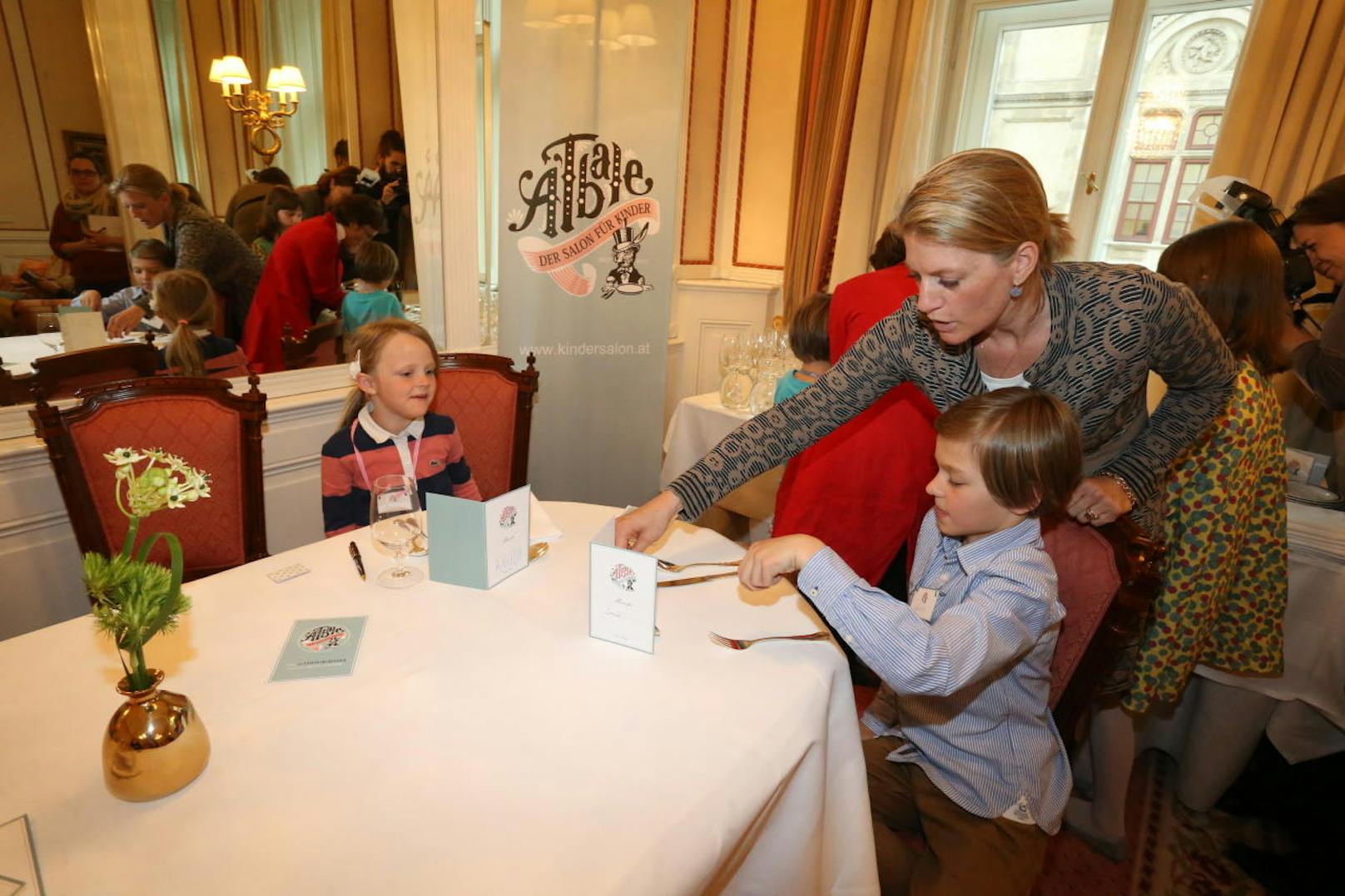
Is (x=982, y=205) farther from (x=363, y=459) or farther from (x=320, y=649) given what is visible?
(x=363, y=459)

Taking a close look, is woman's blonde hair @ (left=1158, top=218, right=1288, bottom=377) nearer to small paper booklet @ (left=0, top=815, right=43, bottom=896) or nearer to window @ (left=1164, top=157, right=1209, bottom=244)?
window @ (left=1164, top=157, right=1209, bottom=244)

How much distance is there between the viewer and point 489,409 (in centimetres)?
231

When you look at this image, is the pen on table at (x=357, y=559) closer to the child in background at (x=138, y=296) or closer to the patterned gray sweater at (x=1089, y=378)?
the patterned gray sweater at (x=1089, y=378)

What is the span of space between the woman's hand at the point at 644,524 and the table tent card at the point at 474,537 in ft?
0.64

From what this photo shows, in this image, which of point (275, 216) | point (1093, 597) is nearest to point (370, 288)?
point (275, 216)

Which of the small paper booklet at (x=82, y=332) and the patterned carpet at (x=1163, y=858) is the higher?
the small paper booklet at (x=82, y=332)

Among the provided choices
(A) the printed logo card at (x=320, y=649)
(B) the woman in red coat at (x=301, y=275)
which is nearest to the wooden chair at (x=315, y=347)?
(B) the woman in red coat at (x=301, y=275)

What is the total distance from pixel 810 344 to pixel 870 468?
0.69 metres

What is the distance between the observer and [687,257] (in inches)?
177

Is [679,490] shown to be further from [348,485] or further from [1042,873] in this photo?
[1042,873]

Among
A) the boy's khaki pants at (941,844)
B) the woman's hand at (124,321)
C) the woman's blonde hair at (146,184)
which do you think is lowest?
the boy's khaki pants at (941,844)

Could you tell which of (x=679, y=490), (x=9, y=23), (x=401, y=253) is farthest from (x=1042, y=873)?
(x=9, y=23)

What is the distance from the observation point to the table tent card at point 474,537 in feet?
4.25

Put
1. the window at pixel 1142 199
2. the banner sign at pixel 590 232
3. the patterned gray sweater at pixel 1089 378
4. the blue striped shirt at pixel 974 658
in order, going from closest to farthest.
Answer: the blue striped shirt at pixel 974 658, the patterned gray sweater at pixel 1089 378, the banner sign at pixel 590 232, the window at pixel 1142 199
